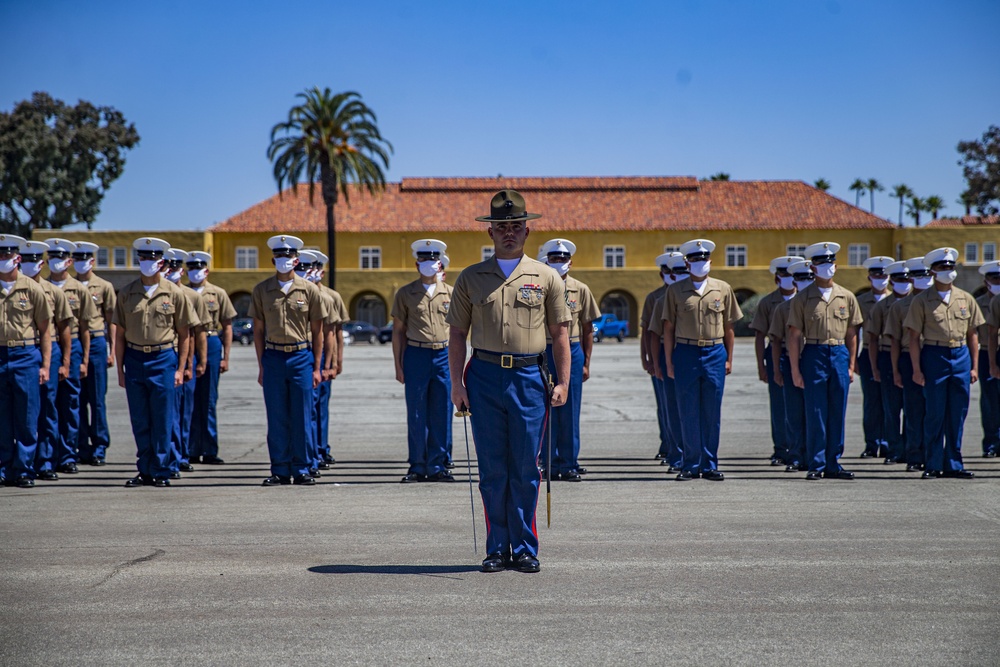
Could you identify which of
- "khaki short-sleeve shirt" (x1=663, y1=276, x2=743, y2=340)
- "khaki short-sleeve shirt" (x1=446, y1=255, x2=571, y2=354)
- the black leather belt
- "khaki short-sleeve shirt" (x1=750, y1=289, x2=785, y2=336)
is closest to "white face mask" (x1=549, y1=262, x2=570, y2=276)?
"khaki short-sleeve shirt" (x1=663, y1=276, x2=743, y2=340)

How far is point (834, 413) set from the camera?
33.1 feet

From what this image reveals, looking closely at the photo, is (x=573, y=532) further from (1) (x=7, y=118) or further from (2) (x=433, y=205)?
(1) (x=7, y=118)

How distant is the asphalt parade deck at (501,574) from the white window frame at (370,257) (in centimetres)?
5718

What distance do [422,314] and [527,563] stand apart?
4356mm

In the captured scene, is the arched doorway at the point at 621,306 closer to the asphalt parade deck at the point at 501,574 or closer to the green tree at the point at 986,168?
the green tree at the point at 986,168

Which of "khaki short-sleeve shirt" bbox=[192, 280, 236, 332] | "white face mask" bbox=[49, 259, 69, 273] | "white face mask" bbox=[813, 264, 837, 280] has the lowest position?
"khaki short-sleeve shirt" bbox=[192, 280, 236, 332]

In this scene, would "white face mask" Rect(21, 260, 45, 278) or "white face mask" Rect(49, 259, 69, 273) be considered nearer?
"white face mask" Rect(21, 260, 45, 278)

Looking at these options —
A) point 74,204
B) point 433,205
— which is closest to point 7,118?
point 74,204

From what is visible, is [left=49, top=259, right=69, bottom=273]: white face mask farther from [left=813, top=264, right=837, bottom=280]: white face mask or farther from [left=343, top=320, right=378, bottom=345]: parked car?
[left=343, top=320, right=378, bottom=345]: parked car

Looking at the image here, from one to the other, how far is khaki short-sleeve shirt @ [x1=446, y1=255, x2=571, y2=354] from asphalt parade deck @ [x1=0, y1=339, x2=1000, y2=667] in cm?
136

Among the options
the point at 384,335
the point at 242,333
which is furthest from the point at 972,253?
the point at 242,333

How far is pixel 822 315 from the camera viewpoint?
1018cm

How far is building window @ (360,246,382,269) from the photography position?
6744 centimetres

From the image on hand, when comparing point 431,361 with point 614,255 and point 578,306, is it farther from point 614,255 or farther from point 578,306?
point 614,255
